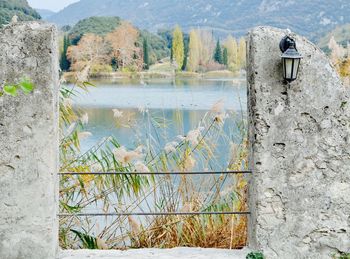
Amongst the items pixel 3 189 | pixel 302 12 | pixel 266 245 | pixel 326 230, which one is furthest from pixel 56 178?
pixel 302 12

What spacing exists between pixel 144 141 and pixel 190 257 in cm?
241

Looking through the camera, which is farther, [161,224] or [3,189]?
[161,224]

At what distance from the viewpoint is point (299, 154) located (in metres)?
4.26

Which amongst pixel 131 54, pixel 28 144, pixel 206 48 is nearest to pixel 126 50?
pixel 131 54

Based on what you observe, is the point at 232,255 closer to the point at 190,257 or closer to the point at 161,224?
the point at 190,257

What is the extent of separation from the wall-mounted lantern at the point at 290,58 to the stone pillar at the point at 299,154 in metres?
0.09

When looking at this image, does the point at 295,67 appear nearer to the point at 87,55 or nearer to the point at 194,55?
the point at 87,55

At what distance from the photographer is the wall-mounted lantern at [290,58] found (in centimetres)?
404

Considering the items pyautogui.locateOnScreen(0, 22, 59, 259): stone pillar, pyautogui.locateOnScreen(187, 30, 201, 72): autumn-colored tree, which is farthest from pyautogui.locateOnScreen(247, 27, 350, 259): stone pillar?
pyautogui.locateOnScreen(187, 30, 201, 72): autumn-colored tree

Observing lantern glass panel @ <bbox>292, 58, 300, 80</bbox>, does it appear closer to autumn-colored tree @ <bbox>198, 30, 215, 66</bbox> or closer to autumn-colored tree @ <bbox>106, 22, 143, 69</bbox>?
autumn-colored tree @ <bbox>106, 22, 143, 69</bbox>

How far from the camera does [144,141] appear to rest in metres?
6.60

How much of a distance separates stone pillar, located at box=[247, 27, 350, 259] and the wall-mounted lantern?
0.09 meters

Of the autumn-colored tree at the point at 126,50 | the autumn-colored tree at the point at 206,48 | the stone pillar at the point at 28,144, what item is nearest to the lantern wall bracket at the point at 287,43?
the stone pillar at the point at 28,144

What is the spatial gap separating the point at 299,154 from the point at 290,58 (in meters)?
0.67
